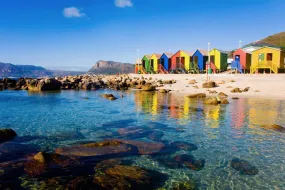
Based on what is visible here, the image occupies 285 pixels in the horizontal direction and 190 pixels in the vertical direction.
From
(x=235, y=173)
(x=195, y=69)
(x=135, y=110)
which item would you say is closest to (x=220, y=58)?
(x=195, y=69)

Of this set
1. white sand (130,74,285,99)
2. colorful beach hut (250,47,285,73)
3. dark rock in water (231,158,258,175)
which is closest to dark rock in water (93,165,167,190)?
dark rock in water (231,158,258,175)

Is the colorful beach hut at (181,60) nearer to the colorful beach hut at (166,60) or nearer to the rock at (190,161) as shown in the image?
the colorful beach hut at (166,60)

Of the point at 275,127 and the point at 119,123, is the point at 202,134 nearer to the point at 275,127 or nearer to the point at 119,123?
the point at 275,127

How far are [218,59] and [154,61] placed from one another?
1643 cm

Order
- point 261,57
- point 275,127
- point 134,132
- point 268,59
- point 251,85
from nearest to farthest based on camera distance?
point 134,132 → point 275,127 → point 251,85 → point 268,59 → point 261,57

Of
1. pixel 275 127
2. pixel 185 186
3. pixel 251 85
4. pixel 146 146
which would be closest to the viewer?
pixel 185 186

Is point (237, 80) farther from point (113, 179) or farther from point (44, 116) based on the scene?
point (113, 179)

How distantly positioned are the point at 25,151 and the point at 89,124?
5111 mm

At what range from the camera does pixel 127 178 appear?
6.93m

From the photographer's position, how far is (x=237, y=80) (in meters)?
34.8

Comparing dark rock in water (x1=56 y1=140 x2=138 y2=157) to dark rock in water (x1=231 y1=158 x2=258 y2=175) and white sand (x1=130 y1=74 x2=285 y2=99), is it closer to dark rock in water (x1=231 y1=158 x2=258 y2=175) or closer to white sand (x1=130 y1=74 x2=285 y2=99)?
dark rock in water (x1=231 y1=158 x2=258 y2=175)

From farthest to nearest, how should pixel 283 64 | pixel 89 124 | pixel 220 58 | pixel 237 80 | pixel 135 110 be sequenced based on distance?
1. pixel 220 58
2. pixel 283 64
3. pixel 237 80
4. pixel 135 110
5. pixel 89 124

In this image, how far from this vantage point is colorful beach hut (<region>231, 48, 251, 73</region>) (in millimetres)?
44688

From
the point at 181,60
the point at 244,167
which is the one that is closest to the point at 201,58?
the point at 181,60
